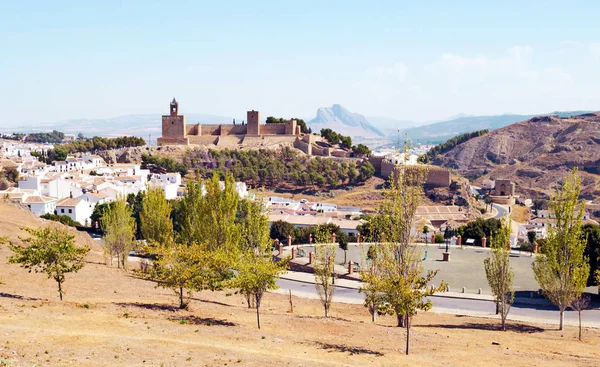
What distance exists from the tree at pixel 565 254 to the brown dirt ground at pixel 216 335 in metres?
1.82

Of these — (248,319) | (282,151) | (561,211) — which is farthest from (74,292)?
(282,151)

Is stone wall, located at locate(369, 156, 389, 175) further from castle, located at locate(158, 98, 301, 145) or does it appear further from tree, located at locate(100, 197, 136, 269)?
tree, located at locate(100, 197, 136, 269)

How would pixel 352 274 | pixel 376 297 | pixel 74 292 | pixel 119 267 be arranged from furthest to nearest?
pixel 352 274 → pixel 119 267 → pixel 74 292 → pixel 376 297

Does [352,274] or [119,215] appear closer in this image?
[119,215]

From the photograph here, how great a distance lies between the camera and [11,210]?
Result: 41.8 metres

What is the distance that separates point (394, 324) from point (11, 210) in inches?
1147

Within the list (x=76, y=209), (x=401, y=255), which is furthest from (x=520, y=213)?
(x=401, y=255)

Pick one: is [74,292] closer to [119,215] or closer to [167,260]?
[167,260]

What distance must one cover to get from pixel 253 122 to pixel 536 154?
83909 millimetres

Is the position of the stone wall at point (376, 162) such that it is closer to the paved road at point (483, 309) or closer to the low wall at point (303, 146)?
the low wall at point (303, 146)

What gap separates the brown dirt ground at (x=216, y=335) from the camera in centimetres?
1555

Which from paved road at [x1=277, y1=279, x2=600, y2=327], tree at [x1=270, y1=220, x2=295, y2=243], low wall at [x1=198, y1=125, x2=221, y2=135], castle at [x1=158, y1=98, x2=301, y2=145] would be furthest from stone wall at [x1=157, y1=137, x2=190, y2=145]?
paved road at [x1=277, y1=279, x2=600, y2=327]

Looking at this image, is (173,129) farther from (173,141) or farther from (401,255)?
(401,255)

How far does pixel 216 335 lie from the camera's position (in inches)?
740
